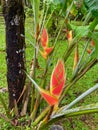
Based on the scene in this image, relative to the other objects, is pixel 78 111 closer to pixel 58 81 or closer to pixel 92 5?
pixel 58 81

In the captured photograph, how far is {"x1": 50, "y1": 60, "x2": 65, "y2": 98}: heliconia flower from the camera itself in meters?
1.45

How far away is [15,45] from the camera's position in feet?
5.70

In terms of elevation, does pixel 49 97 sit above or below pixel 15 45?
below

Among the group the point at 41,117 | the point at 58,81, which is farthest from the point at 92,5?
the point at 41,117

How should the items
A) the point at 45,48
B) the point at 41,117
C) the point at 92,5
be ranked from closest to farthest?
the point at 92,5 < the point at 41,117 < the point at 45,48

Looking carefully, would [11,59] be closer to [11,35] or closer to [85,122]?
[11,35]

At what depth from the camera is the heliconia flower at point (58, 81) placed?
4.77 ft

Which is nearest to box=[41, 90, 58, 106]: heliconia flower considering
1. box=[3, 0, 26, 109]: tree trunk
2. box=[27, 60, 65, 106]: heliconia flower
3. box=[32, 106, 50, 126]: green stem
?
box=[27, 60, 65, 106]: heliconia flower

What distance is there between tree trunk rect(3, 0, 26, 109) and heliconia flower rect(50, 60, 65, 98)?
1.20 feet

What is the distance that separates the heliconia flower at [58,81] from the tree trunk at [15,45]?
0.37 m

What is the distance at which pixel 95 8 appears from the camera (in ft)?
3.95

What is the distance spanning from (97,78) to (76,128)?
1032mm

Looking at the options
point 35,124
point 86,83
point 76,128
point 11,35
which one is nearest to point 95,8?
point 11,35

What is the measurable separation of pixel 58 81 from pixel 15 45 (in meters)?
0.43
